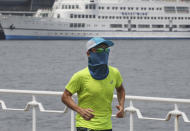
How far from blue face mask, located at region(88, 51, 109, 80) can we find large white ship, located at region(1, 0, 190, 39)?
7141 cm

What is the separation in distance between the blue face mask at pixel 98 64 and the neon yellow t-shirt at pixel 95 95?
1.5 inches

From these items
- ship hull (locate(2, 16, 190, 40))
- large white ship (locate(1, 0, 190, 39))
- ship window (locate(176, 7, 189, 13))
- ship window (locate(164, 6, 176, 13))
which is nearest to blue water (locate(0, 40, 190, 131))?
ship hull (locate(2, 16, 190, 40))

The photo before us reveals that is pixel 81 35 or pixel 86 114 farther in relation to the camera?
pixel 81 35

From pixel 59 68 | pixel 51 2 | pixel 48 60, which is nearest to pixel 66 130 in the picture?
pixel 59 68

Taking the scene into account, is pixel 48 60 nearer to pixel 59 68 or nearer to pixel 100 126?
pixel 59 68

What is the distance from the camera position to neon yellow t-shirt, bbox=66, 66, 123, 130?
4633 millimetres

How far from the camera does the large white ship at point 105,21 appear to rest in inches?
3036

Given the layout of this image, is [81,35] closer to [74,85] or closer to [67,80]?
[67,80]

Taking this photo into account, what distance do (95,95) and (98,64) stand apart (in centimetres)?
25

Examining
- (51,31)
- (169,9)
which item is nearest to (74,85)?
(51,31)

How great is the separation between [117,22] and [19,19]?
13455 mm

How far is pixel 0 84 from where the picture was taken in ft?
90.6

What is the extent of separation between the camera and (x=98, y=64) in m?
4.62

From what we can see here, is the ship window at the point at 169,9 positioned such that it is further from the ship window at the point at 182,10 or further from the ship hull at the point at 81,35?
the ship hull at the point at 81,35
